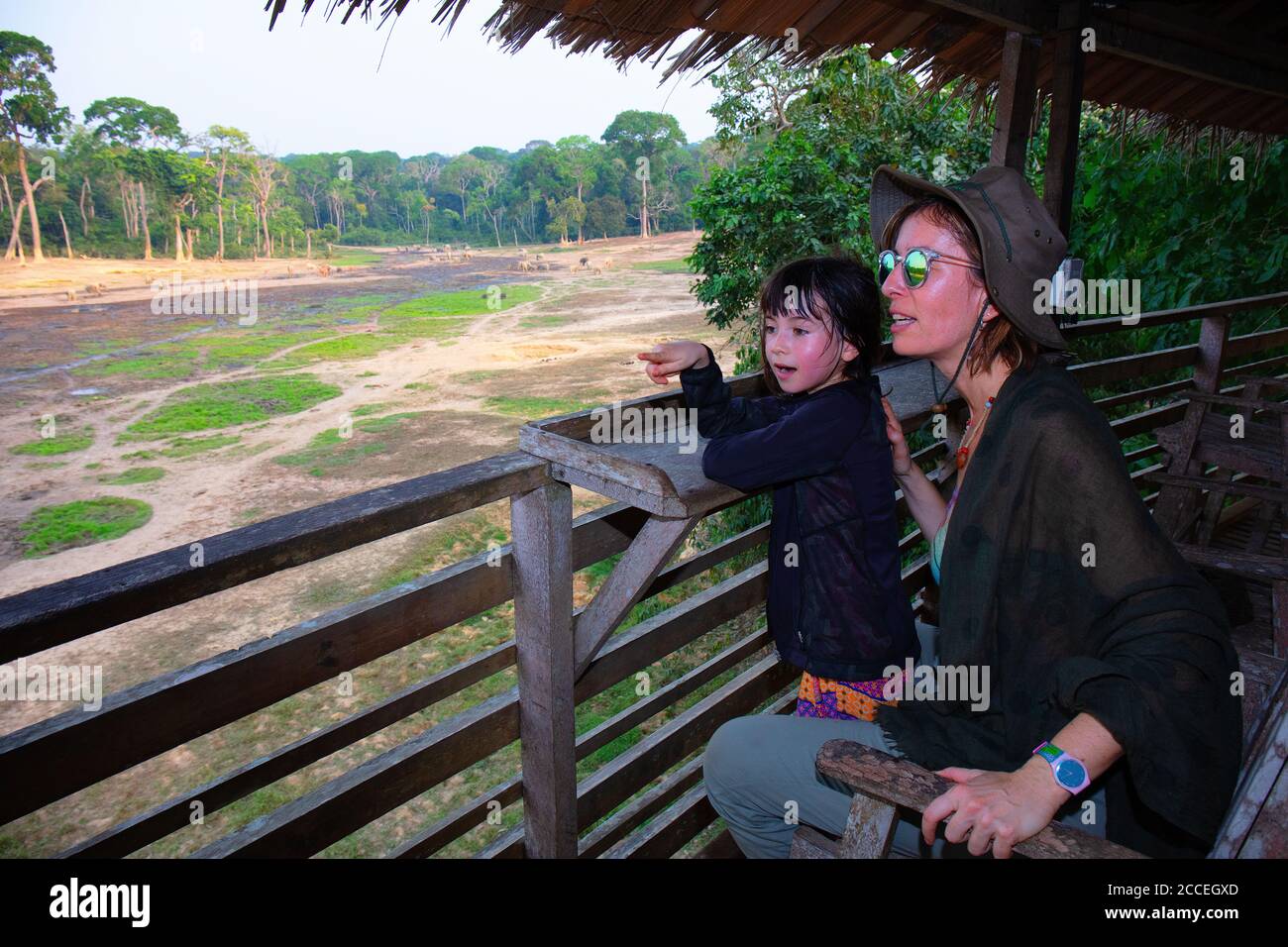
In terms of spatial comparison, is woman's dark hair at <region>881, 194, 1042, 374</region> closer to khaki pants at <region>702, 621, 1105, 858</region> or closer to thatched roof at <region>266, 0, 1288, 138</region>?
khaki pants at <region>702, 621, 1105, 858</region>

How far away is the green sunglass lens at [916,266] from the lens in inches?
52.9

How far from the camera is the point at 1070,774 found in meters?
1.03

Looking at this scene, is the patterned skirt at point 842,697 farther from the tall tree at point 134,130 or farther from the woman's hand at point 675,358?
the tall tree at point 134,130

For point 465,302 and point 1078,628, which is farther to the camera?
point 465,302

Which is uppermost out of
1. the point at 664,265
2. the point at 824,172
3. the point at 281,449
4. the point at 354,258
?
the point at 354,258

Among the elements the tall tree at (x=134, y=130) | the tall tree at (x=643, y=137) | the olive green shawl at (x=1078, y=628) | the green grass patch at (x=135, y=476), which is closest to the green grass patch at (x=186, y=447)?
the green grass patch at (x=135, y=476)

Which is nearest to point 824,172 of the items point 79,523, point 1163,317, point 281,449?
point 1163,317

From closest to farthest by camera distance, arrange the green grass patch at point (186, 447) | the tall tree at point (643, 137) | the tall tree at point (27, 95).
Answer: the green grass patch at point (186, 447) → the tall tree at point (27, 95) → the tall tree at point (643, 137)

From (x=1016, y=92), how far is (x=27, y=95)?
135 ft

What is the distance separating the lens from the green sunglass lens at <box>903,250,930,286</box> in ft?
4.41

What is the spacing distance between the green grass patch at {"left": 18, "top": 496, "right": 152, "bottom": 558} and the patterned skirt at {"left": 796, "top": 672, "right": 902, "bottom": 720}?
1620 cm

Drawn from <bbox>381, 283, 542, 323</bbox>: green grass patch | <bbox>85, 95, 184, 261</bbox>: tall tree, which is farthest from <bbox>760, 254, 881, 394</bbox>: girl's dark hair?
<bbox>85, 95, 184, 261</bbox>: tall tree

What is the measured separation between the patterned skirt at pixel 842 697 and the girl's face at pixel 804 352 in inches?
22.3

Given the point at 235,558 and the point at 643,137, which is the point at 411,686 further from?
the point at 643,137
